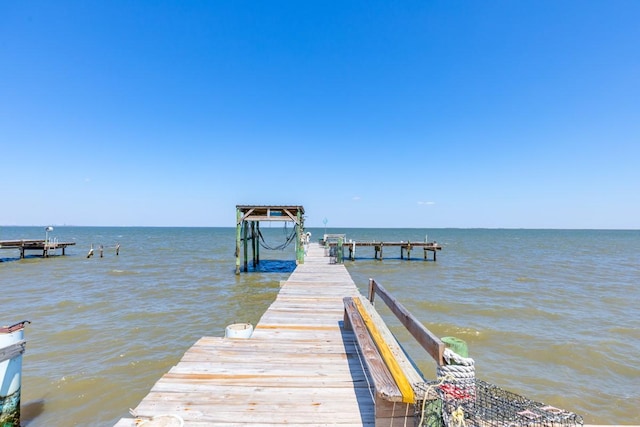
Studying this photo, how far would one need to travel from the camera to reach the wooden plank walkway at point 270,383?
125 inches

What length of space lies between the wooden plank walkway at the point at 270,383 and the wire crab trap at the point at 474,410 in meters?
0.79

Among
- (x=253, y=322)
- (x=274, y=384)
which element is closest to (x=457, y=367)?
(x=274, y=384)

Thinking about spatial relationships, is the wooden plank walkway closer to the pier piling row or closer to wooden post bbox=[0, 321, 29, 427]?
the pier piling row

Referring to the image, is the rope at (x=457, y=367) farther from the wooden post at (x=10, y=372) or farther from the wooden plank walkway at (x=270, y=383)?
the wooden post at (x=10, y=372)

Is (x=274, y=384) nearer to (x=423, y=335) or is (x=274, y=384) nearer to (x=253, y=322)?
(x=423, y=335)

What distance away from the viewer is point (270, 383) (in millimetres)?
3838

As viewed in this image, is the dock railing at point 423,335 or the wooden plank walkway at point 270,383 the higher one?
the dock railing at point 423,335

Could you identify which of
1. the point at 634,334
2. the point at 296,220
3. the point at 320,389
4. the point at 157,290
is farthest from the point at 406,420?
the point at 157,290

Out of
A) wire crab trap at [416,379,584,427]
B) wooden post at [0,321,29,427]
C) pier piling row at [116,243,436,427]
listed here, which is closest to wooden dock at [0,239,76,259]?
wooden post at [0,321,29,427]

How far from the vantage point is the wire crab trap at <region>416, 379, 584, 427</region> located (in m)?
2.43

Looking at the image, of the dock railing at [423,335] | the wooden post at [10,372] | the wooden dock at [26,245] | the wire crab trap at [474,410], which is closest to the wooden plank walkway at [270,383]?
the wire crab trap at [474,410]

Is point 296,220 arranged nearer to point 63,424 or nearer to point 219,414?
point 63,424

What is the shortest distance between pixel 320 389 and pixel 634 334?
40.8 ft

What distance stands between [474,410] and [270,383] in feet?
7.64
